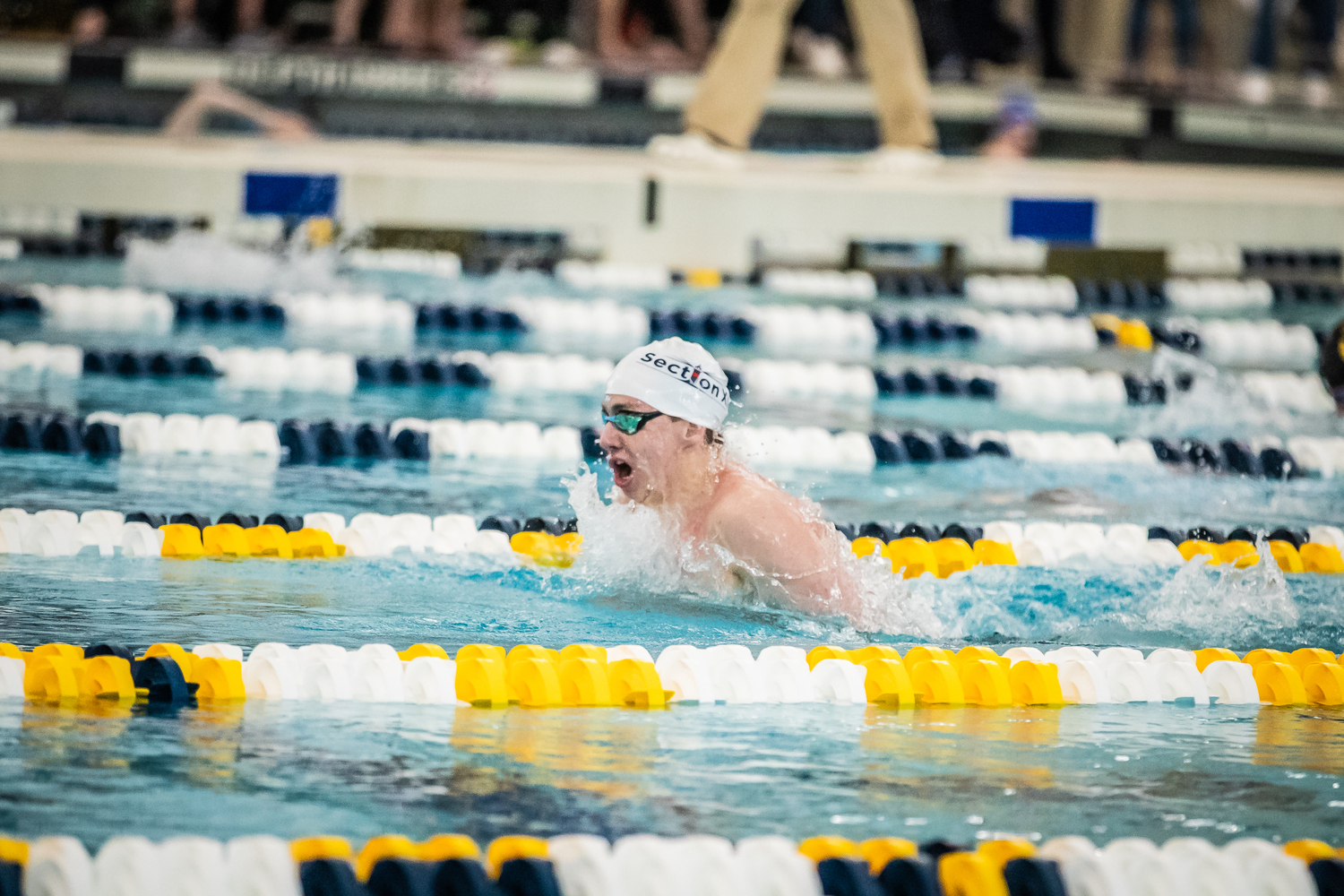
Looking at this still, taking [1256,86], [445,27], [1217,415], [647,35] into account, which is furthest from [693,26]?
[1217,415]

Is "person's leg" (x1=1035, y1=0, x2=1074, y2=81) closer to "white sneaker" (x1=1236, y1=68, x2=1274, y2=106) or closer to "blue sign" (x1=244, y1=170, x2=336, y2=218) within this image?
"white sneaker" (x1=1236, y1=68, x2=1274, y2=106)

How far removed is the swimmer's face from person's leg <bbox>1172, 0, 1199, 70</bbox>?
965cm

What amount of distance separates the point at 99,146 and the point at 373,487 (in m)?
4.09

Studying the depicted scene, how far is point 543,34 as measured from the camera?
13.6 meters

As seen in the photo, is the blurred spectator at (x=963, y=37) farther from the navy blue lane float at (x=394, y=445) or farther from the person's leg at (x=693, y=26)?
the navy blue lane float at (x=394, y=445)

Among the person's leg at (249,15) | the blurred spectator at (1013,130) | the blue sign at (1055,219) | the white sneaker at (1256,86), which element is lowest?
the blue sign at (1055,219)

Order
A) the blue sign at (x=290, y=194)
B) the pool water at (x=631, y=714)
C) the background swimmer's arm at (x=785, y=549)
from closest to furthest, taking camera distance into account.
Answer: the pool water at (x=631, y=714) < the background swimmer's arm at (x=785, y=549) < the blue sign at (x=290, y=194)

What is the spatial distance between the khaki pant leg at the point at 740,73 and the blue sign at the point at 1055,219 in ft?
4.50

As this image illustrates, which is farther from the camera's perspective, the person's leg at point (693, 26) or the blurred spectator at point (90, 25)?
the blurred spectator at point (90, 25)

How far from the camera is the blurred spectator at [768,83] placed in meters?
7.45

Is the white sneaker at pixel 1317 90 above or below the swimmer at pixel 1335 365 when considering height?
above

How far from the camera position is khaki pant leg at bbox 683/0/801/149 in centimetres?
739

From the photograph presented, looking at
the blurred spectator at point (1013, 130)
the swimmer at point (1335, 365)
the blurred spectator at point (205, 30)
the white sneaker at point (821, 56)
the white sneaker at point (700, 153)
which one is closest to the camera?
the swimmer at point (1335, 365)

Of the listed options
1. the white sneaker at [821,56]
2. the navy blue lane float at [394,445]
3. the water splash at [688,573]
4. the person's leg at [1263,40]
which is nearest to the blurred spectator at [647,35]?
the white sneaker at [821,56]
